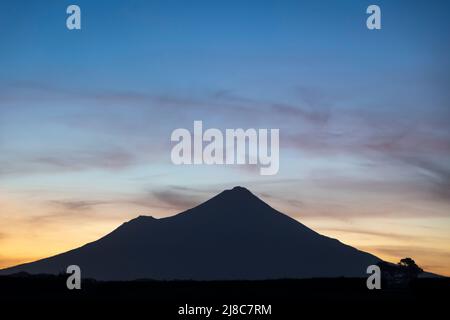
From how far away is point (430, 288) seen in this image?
96750mm
